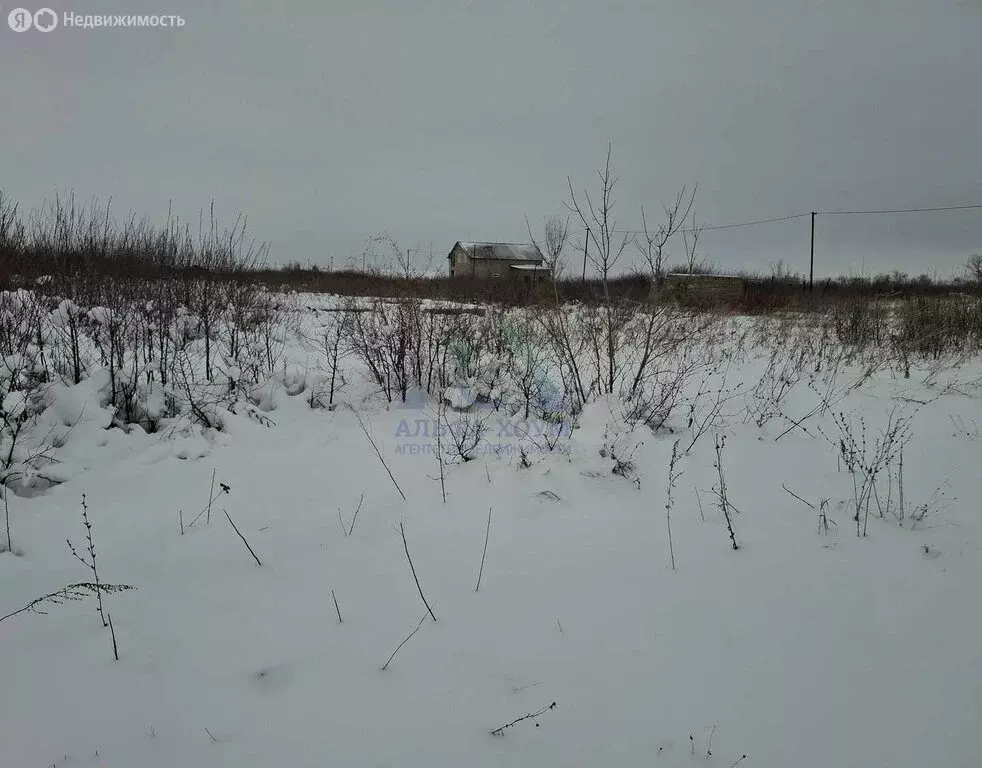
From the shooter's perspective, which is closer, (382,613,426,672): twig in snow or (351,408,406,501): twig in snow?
(382,613,426,672): twig in snow

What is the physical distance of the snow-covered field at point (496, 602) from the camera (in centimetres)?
156

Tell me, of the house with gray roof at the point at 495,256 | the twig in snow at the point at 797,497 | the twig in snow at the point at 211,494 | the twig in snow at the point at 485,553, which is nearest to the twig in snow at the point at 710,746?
the twig in snow at the point at 485,553

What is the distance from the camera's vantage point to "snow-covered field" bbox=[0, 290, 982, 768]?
5.13 ft

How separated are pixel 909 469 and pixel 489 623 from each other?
3426 mm

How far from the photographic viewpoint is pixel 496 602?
2217 mm

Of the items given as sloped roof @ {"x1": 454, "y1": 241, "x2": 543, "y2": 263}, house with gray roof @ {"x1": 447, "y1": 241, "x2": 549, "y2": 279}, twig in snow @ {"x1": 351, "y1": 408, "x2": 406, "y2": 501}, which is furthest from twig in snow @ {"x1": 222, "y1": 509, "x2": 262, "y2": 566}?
sloped roof @ {"x1": 454, "y1": 241, "x2": 543, "y2": 263}

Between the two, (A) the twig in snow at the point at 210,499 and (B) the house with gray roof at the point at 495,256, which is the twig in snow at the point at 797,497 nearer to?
(A) the twig in snow at the point at 210,499

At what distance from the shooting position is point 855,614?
6.92 ft

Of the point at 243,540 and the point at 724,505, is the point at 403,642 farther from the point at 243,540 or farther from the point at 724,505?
the point at 724,505

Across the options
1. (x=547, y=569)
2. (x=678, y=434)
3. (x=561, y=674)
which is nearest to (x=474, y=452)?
(x=547, y=569)

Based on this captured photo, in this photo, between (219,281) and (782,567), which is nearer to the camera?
(782,567)

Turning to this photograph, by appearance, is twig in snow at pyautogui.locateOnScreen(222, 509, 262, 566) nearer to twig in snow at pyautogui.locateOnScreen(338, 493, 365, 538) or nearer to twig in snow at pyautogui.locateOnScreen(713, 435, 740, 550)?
twig in snow at pyautogui.locateOnScreen(338, 493, 365, 538)

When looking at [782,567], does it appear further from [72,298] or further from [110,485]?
[72,298]

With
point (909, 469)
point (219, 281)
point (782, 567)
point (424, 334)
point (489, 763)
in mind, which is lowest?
point (489, 763)
